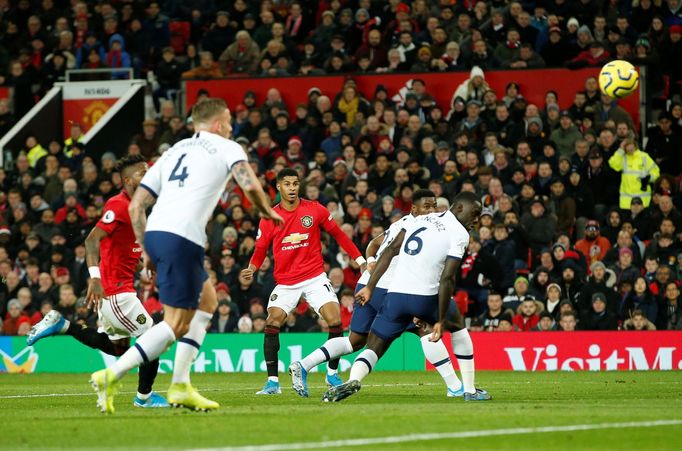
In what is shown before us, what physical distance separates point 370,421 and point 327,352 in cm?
404

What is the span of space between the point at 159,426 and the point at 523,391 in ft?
21.0

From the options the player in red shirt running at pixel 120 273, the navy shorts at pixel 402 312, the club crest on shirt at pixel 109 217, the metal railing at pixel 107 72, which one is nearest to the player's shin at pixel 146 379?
the player in red shirt running at pixel 120 273

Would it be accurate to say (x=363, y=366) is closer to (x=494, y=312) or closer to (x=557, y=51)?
(x=494, y=312)

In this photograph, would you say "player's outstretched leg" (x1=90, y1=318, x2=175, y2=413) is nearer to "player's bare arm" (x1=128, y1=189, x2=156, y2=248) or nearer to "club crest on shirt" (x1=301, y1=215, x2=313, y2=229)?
"player's bare arm" (x1=128, y1=189, x2=156, y2=248)

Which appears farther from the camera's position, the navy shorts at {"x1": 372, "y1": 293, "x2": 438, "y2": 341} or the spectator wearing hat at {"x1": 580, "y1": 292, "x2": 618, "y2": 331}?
the spectator wearing hat at {"x1": 580, "y1": 292, "x2": 618, "y2": 331}

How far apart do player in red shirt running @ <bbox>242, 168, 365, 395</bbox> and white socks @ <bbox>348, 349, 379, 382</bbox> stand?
110 inches

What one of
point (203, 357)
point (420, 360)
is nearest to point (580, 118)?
point (420, 360)

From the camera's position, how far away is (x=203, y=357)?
76.6ft

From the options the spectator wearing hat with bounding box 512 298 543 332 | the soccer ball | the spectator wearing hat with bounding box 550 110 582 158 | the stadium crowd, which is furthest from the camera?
the spectator wearing hat with bounding box 550 110 582 158

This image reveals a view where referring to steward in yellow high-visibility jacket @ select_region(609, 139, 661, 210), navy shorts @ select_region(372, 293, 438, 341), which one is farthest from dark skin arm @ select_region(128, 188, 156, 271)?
steward in yellow high-visibility jacket @ select_region(609, 139, 661, 210)

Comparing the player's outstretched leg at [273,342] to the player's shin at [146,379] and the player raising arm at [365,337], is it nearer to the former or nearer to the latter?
the player raising arm at [365,337]

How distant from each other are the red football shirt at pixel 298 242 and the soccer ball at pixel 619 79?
277 inches

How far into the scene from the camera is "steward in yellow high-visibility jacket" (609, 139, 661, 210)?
23.7 meters

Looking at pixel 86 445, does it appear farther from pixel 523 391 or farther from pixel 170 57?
pixel 170 57
